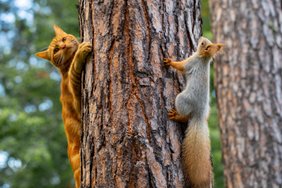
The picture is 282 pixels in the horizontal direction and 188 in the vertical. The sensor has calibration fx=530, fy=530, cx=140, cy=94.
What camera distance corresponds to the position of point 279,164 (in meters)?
5.77

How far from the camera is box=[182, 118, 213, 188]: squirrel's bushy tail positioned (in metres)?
2.91

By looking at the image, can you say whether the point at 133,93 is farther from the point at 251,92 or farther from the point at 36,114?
the point at 36,114

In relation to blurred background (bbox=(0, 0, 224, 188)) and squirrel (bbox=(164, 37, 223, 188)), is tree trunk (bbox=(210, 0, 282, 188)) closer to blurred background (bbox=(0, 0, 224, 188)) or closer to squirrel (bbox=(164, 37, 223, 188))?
blurred background (bbox=(0, 0, 224, 188))

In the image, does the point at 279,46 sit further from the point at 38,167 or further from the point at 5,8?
the point at 5,8

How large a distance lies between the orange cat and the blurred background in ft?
9.94

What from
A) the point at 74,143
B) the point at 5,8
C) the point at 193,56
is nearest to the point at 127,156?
the point at 193,56

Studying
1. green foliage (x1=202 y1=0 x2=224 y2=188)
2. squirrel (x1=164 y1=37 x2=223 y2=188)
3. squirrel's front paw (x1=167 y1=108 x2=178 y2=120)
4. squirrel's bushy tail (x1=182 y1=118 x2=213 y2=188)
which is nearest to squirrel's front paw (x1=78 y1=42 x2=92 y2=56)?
squirrel (x1=164 y1=37 x2=223 y2=188)

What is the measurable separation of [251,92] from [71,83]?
3076 mm

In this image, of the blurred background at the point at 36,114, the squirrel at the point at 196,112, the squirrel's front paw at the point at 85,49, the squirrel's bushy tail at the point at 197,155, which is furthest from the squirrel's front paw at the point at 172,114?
the blurred background at the point at 36,114

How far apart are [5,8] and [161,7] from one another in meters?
10.3

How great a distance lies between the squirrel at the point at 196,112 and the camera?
115 inches

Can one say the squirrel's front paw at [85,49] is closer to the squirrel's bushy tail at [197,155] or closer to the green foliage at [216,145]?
the squirrel's bushy tail at [197,155]

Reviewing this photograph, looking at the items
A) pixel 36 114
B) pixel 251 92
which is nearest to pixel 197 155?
pixel 251 92

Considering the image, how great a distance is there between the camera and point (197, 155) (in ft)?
9.65
